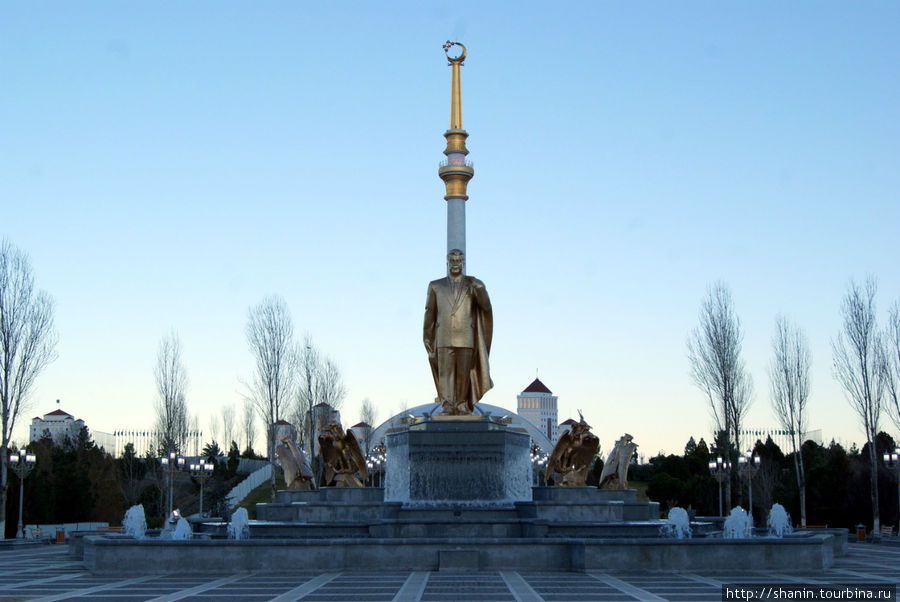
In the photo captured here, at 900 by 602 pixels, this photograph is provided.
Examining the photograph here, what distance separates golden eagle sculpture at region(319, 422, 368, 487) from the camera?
74.0ft

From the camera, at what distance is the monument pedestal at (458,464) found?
18453mm

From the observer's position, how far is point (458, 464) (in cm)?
1861

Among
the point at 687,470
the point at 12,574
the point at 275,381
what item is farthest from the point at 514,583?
the point at 687,470

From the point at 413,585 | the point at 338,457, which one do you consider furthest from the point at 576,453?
the point at 413,585

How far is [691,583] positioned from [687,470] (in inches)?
1592

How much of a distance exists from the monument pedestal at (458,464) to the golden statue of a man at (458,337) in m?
0.79

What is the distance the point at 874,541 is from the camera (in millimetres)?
28906

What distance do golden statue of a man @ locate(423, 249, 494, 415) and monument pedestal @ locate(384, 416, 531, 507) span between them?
0.79 meters

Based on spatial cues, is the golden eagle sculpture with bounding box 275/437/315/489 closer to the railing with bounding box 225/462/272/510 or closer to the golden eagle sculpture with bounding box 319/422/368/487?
the golden eagle sculpture with bounding box 319/422/368/487

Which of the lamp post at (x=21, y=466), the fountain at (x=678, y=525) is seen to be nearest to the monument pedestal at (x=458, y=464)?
the fountain at (x=678, y=525)

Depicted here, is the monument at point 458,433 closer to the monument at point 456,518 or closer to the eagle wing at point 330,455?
the monument at point 456,518

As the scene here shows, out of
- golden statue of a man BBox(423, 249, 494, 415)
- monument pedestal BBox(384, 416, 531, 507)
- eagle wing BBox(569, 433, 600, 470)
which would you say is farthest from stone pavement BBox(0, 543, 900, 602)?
eagle wing BBox(569, 433, 600, 470)

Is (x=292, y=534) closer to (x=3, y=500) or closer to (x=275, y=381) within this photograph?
(x=3, y=500)

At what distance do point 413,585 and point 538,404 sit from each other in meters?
138
